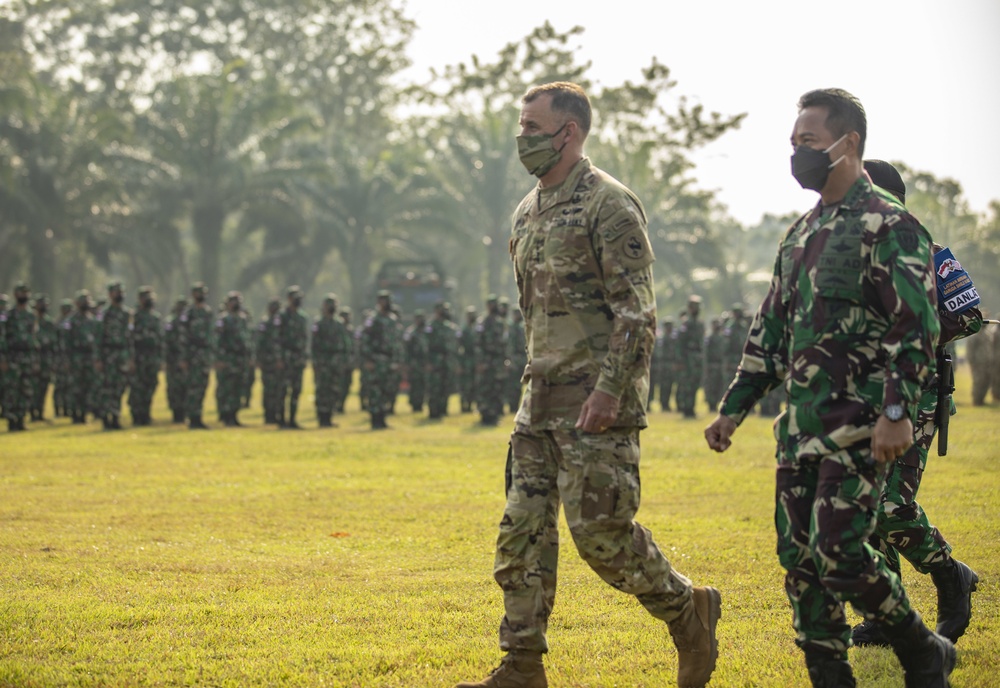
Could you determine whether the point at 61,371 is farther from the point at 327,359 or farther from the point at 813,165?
the point at 813,165

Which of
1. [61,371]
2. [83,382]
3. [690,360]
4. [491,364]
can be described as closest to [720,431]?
[491,364]

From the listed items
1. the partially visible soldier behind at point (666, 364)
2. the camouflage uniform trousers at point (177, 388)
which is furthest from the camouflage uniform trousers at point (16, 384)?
the partially visible soldier behind at point (666, 364)

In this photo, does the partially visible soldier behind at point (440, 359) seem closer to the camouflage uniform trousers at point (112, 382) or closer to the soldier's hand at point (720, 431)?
the camouflage uniform trousers at point (112, 382)

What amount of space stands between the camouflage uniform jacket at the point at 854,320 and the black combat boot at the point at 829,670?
0.73 metres

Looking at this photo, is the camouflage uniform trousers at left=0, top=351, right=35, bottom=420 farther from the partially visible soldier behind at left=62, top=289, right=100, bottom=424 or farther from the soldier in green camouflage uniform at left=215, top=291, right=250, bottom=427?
the soldier in green camouflage uniform at left=215, top=291, right=250, bottom=427

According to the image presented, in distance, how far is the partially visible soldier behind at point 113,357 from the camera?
1869 cm

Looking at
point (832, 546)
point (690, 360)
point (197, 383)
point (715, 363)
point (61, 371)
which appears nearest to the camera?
point (832, 546)

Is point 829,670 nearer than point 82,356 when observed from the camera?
Yes

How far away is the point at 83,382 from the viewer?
66.1 feet

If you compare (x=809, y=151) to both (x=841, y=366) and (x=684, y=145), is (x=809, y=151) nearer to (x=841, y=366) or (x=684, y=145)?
(x=841, y=366)

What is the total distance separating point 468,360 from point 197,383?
6132 mm

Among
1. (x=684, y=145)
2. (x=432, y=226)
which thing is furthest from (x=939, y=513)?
(x=684, y=145)

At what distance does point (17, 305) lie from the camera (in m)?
18.9

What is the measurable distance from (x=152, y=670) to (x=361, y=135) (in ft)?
167
